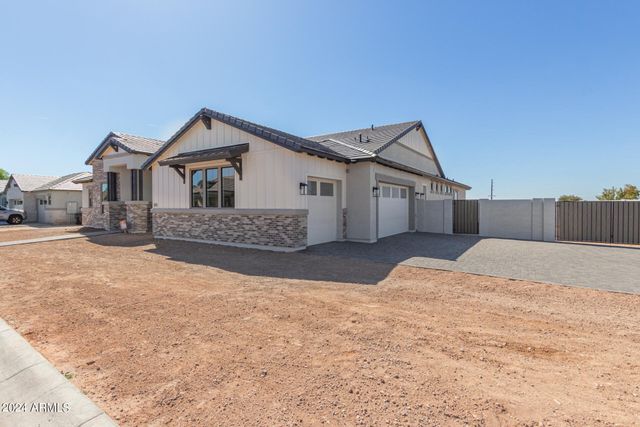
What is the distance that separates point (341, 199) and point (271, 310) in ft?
27.4

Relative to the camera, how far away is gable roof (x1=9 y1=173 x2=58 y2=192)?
29672 mm

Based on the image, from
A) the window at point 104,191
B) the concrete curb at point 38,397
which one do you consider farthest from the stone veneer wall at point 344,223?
the window at point 104,191

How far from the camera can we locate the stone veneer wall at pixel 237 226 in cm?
1069

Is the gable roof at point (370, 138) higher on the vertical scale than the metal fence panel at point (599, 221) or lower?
higher

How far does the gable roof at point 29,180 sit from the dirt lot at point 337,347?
32204mm

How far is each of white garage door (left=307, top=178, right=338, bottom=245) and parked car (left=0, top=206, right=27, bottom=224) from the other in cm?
3070

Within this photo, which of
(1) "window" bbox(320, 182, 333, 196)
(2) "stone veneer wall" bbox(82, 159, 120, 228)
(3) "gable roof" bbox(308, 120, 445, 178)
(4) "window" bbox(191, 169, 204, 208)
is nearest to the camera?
(1) "window" bbox(320, 182, 333, 196)

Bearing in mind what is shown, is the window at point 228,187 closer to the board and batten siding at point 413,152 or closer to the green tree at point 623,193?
the board and batten siding at point 413,152

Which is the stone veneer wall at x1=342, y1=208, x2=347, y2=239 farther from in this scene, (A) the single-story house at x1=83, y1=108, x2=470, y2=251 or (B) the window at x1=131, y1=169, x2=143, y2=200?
(B) the window at x1=131, y1=169, x2=143, y2=200

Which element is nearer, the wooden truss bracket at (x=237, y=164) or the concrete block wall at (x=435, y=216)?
the wooden truss bracket at (x=237, y=164)

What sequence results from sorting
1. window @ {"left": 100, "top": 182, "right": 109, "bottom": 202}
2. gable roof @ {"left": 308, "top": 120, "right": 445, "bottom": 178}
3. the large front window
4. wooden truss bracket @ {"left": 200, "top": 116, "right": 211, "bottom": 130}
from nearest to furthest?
the large front window, wooden truss bracket @ {"left": 200, "top": 116, "right": 211, "bottom": 130}, gable roof @ {"left": 308, "top": 120, "right": 445, "bottom": 178}, window @ {"left": 100, "top": 182, "right": 109, "bottom": 202}

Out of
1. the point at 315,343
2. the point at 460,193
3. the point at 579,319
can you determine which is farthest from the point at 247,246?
the point at 460,193

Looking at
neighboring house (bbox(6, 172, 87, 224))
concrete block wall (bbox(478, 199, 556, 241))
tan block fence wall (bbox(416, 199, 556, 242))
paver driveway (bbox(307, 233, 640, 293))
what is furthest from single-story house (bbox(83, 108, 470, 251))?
neighboring house (bbox(6, 172, 87, 224))

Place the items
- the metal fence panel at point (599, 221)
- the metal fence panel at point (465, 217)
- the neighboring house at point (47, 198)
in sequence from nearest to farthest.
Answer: the metal fence panel at point (599, 221) → the metal fence panel at point (465, 217) → the neighboring house at point (47, 198)
